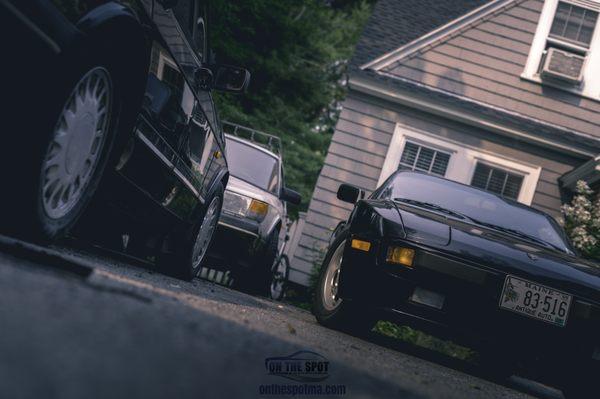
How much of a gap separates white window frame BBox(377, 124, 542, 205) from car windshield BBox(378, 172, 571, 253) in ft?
15.5

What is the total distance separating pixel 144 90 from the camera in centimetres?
304

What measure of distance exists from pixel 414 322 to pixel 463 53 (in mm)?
7731

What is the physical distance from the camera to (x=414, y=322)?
3.96 m

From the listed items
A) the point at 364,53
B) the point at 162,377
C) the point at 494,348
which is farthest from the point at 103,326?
the point at 364,53

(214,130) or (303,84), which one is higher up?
(303,84)

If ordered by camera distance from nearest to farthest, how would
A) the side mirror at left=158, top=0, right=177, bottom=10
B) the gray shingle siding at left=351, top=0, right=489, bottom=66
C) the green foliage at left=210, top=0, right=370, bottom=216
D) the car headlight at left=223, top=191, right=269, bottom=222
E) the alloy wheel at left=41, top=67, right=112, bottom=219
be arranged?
1. the alloy wheel at left=41, top=67, right=112, bottom=219
2. the side mirror at left=158, top=0, right=177, bottom=10
3. the car headlight at left=223, top=191, right=269, bottom=222
4. the gray shingle siding at left=351, top=0, right=489, bottom=66
5. the green foliage at left=210, top=0, right=370, bottom=216

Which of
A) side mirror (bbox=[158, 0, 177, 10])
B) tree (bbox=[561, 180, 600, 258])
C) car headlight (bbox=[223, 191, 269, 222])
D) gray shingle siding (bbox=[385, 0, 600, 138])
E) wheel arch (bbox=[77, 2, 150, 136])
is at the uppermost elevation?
gray shingle siding (bbox=[385, 0, 600, 138])

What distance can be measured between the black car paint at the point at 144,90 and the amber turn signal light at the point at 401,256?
4.61 feet

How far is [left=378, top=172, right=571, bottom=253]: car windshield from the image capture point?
5023 millimetres

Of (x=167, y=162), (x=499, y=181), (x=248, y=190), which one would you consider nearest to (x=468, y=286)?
(x=167, y=162)

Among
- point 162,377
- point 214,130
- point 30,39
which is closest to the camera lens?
point 162,377

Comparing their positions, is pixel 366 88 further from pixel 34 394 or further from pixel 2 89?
pixel 34 394

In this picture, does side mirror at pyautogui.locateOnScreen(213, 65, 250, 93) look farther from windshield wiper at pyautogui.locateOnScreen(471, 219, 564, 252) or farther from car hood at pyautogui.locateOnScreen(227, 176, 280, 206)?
car hood at pyautogui.locateOnScreen(227, 176, 280, 206)

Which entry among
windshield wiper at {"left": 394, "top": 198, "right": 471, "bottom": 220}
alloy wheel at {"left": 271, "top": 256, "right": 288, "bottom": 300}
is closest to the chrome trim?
windshield wiper at {"left": 394, "top": 198, "right": 471, "bottom": 220}
